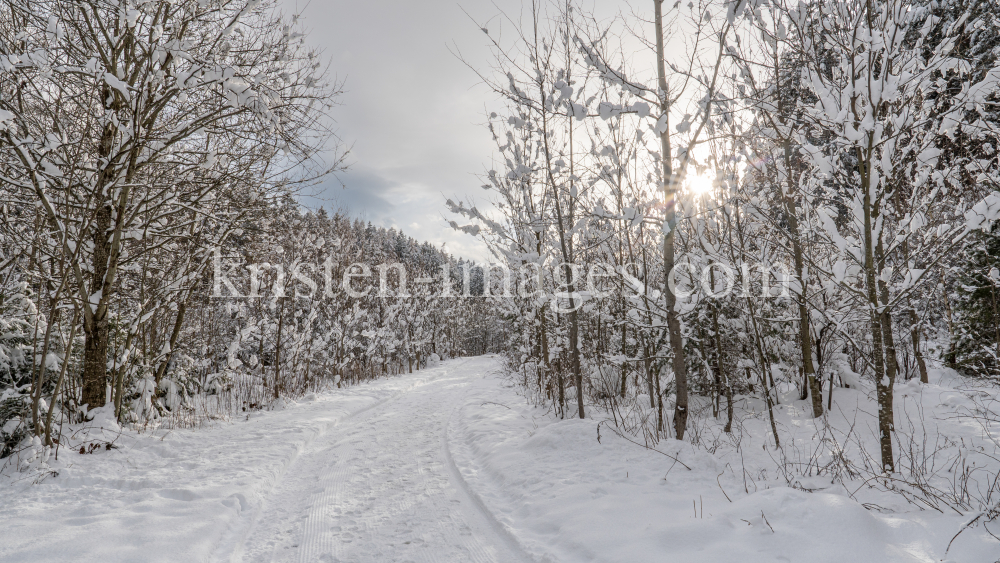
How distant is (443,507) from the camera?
4.20 meters

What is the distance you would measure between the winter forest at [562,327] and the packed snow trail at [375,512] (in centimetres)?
4

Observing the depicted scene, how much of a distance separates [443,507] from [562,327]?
21.0 feet

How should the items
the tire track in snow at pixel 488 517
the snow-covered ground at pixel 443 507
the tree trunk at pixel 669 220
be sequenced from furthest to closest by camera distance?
the tree trunk at pixel 669 220 < the tire track in snow at pixel 488 517 < the snow-covered ground at pixel 443 507

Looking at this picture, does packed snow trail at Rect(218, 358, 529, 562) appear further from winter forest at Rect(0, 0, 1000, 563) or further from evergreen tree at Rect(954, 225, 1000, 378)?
evergreen tree at Rect(954, 225, 1000, 378)

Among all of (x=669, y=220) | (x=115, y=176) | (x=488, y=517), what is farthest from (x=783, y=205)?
(x=115, y=176)

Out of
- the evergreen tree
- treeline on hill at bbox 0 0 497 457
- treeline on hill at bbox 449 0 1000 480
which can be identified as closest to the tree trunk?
treeline on hill at bbox 449 0 1000 480

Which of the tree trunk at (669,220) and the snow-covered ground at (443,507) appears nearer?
the snow-covered ground at (443,507)

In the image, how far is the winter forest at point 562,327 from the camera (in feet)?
11.3

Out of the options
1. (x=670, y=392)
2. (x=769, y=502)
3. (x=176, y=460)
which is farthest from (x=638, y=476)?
(x=176, y=460)

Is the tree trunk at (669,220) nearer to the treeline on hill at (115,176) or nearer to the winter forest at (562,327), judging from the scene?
the winter forest at (562,327)

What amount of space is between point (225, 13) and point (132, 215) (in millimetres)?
3215

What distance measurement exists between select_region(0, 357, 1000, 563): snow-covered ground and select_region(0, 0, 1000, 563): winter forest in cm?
3

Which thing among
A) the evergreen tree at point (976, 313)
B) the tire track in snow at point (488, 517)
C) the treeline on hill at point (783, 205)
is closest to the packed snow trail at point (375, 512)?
the tire track in snow at point (488, 517)

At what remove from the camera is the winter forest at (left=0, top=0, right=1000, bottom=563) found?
11.3ft
